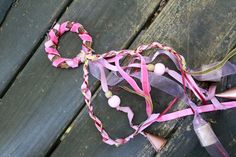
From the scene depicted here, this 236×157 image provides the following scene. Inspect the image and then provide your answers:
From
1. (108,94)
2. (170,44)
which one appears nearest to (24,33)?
(108,94)

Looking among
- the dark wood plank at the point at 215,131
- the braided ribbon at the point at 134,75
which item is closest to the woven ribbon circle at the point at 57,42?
the braided ribbon at the point at 134,75

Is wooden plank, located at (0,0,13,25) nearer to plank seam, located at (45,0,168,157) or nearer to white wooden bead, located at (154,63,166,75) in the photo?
plank seam, located at (45,0,168,157)

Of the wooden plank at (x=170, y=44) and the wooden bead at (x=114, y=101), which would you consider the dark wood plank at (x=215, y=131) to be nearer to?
the wooden plank at (x=170, y=44)

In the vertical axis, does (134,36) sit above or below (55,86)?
above

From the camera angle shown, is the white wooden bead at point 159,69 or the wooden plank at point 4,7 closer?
the white wooden bead at point 159,69

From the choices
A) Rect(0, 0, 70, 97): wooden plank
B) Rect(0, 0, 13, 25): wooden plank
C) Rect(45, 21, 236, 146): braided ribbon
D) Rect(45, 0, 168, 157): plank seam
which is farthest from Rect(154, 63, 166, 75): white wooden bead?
Rect(0, 0, 13, 25): wooden plank

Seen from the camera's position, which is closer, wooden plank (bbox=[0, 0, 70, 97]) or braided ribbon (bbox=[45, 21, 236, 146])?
braided ribbon (bbox=[45, 21, 236, 146])

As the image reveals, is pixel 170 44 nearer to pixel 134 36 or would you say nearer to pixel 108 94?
pixel 134 36
